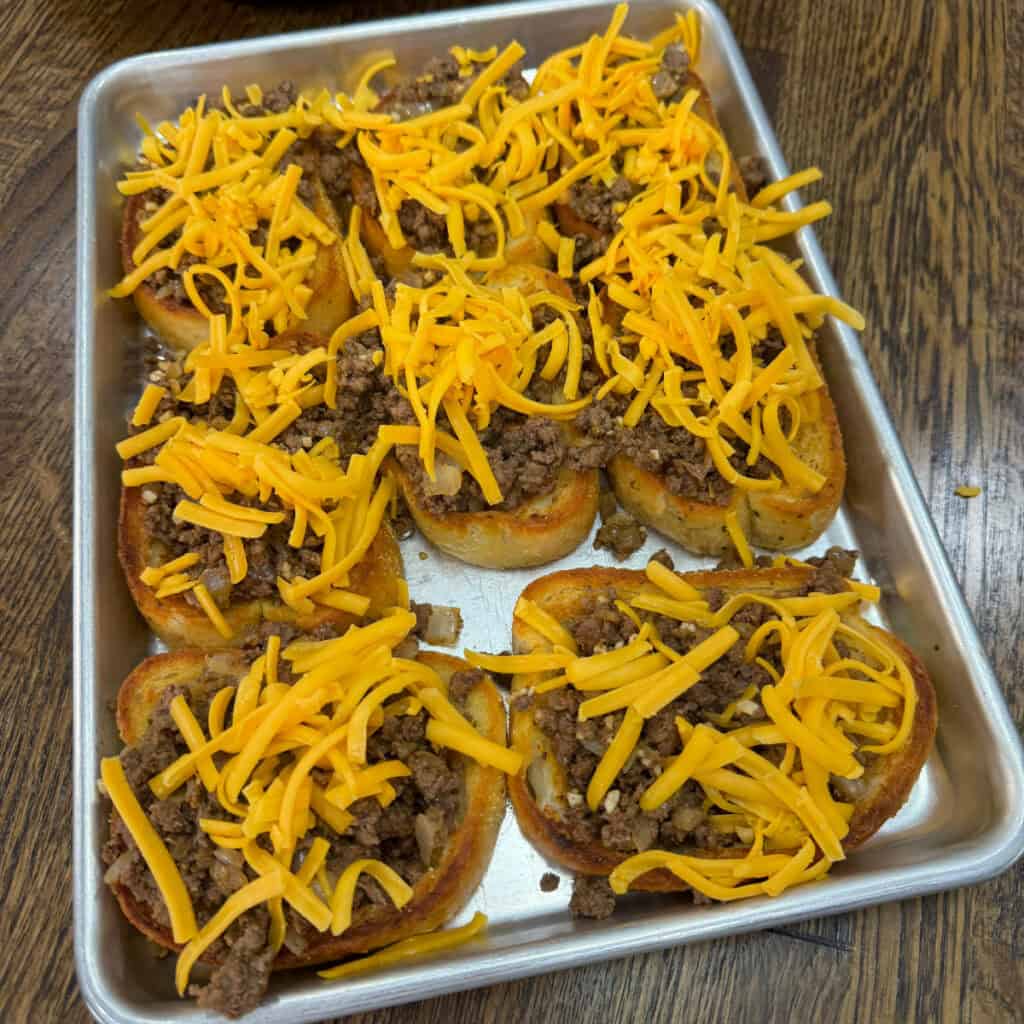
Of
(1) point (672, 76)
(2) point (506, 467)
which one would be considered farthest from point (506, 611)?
(1) point (672, 76)

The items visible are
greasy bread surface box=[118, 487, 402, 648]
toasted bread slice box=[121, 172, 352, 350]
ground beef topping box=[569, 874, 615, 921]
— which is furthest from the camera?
toasted bread slice box=[121, 172, 352, 350]

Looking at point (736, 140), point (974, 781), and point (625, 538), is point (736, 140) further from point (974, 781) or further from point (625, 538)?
point (974, 781)

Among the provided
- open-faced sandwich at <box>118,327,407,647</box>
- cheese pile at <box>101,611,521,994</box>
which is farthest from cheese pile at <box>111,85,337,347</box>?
cheese pile at <box>101,611,521,994</box>

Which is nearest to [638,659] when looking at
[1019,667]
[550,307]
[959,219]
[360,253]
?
[550,307]

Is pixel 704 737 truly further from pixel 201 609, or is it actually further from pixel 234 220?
pixel 234 220

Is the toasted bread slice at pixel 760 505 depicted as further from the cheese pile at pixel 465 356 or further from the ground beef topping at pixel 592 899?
the ground beef topping at pixel 592 899

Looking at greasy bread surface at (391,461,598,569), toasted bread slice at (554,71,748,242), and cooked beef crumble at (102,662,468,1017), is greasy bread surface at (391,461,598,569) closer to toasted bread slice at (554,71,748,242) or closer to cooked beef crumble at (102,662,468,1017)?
cooked beef crumble at (102,662,468,1017)
